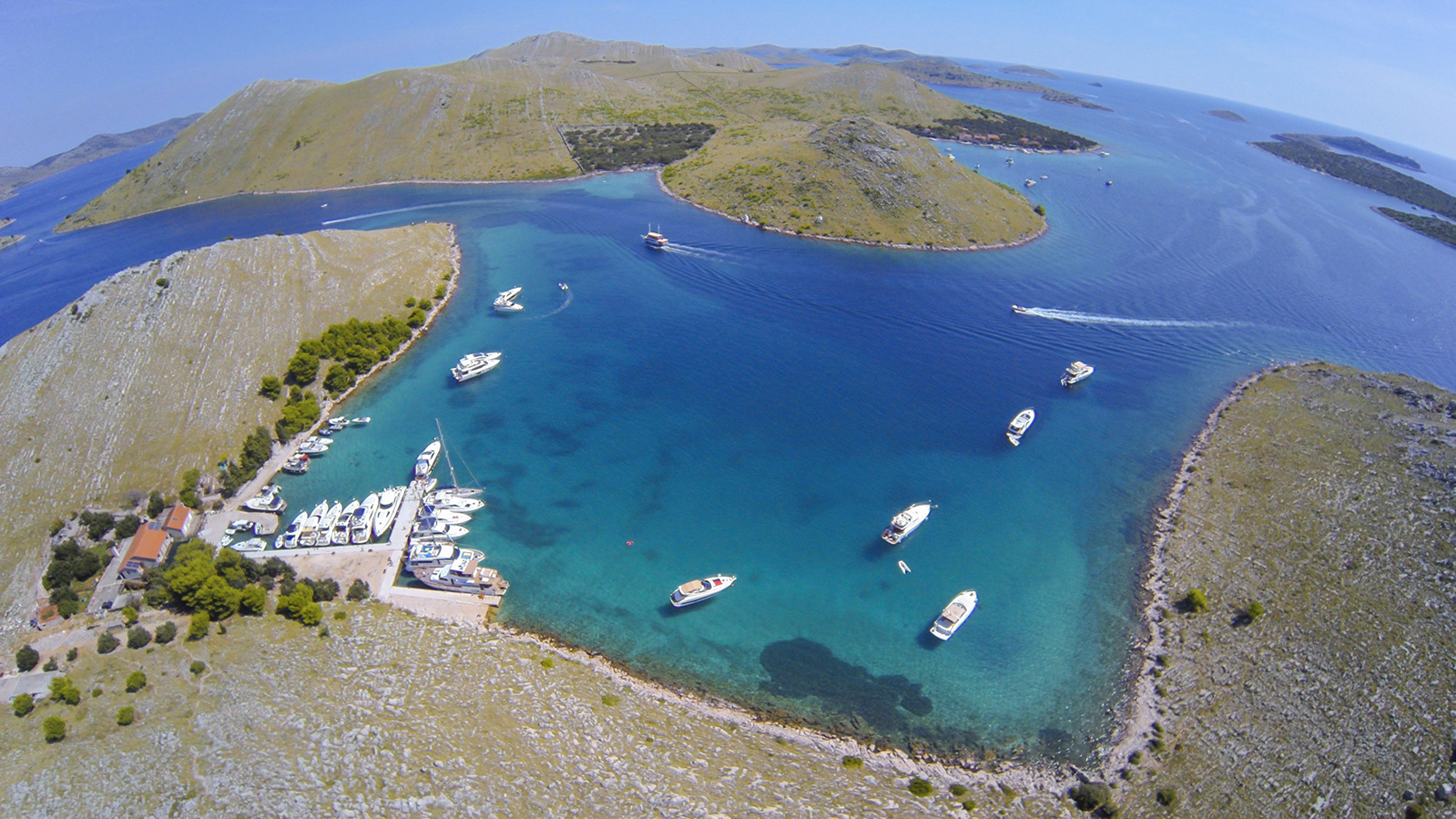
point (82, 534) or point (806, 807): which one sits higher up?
point (82, 534)

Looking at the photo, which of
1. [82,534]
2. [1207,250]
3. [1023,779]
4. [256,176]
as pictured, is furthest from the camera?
[256,176]

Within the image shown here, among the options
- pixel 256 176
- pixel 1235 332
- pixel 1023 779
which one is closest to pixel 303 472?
pixel 1023 779

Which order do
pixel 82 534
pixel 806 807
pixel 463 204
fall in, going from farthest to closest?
pixel 463 204 < pixel 82 534 < pixel 806 807

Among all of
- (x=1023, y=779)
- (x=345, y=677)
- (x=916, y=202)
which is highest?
(x=916, y=202)

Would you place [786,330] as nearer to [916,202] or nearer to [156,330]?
[916,202]

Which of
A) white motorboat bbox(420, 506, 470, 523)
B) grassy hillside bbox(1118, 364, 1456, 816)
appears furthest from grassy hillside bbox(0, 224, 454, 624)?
grassy hillside bbox(1118, 364, 1456, 816)
